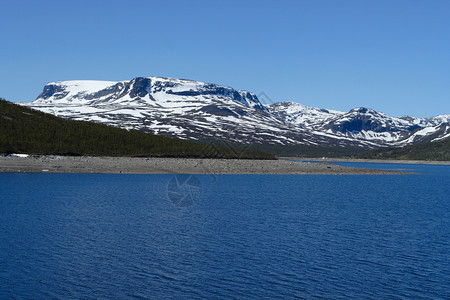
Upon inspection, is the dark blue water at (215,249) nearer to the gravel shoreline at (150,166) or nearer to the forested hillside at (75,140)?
the gravel shoreline at (150,166)

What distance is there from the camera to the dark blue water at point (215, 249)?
25078 millimetres

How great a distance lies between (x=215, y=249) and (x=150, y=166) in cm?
8025

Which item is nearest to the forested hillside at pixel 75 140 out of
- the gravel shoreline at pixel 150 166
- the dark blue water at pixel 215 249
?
the gravel shoreline at pixel 150 166

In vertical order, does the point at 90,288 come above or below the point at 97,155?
below

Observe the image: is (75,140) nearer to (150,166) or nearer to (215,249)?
(150,166)

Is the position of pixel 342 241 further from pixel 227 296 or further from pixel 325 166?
pixel 325 166

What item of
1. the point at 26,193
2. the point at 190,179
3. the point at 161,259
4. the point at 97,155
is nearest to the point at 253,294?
the point at 161,259

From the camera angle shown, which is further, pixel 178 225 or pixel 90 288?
pixel 178 225

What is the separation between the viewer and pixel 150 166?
111750mm

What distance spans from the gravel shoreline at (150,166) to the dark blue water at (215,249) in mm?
40656

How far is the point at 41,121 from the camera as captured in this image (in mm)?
131625

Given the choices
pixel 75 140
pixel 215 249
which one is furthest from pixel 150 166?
pixel 215 249

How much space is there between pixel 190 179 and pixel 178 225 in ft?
192

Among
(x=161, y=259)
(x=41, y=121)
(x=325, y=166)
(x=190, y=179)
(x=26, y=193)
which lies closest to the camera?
(x=161, y=259)
